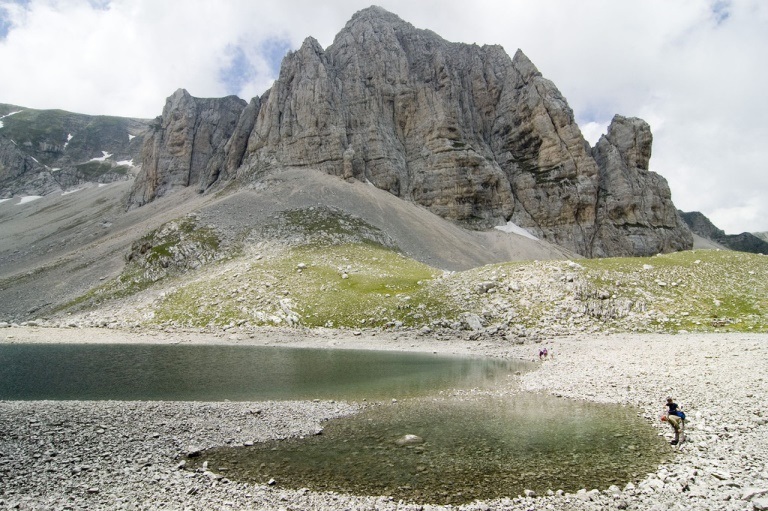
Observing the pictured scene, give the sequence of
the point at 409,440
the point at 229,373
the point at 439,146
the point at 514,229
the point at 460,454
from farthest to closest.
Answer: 1. the point at 439,146
2. the point at 514,229
3. the point at 229,373
4. the point at 409,440
5. the point at 460,454

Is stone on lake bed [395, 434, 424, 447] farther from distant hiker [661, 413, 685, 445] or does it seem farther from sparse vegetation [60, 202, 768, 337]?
sparse vegetation [60, 202, 768, 337]

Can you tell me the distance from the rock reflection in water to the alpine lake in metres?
0.05

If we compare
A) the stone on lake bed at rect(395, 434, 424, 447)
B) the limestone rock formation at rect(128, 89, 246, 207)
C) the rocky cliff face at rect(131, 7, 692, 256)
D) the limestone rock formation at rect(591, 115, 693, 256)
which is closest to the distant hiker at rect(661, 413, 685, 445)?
the stone on lake bed at rect(395, 434, 424, 447)

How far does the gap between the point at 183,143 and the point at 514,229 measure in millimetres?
133409

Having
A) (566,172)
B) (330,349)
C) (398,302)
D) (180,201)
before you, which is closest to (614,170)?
(566,172)

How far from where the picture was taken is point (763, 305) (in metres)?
49.9

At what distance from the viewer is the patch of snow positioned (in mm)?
144250

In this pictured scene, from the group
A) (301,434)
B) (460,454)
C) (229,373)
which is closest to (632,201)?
(229,373)

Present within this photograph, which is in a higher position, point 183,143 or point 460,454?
point 183,143

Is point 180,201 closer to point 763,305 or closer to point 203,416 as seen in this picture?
point 203,416

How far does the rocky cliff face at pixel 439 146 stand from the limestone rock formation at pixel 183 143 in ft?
2.58

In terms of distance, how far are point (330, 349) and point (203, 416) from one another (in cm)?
2656

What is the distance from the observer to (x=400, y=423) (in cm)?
2178

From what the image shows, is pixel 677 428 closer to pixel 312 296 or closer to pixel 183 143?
pixel 312 296
